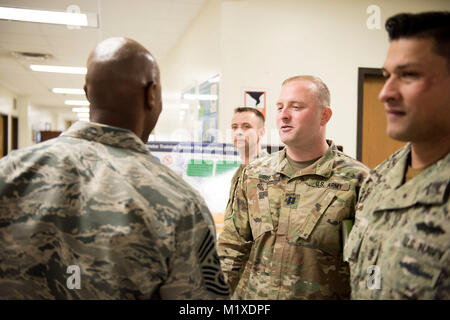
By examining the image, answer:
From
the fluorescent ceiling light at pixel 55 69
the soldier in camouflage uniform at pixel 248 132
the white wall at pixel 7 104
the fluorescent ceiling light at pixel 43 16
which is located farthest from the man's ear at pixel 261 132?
the white wall at pixel 7 104

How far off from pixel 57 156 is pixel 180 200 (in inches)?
11.3

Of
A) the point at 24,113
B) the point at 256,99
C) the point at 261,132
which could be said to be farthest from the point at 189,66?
the point at 24,113

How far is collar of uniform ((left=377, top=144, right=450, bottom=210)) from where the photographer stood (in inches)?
32.2

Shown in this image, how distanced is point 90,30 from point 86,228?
Result: 13.6ft

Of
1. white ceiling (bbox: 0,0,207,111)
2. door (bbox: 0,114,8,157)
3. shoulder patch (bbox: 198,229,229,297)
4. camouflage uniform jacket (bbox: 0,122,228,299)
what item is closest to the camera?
camouflage uniform jacket (bbox: 0,122,228,299)

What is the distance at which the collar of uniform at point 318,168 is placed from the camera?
147 centimetres

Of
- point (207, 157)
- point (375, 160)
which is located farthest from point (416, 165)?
point (375, 160)

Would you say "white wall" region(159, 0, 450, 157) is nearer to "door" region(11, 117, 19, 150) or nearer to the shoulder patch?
the shoulder patch

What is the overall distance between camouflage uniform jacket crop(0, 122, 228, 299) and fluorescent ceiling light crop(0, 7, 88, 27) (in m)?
2.90

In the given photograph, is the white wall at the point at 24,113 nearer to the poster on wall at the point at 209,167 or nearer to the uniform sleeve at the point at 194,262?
the poster on wall at the point at 209,167

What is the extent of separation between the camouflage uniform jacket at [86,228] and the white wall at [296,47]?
2243 mm
